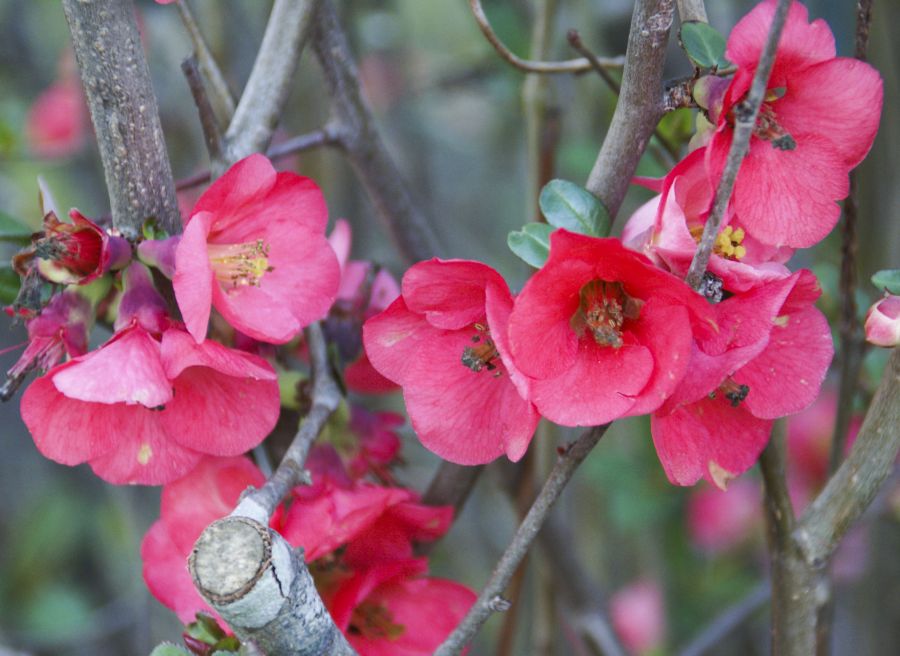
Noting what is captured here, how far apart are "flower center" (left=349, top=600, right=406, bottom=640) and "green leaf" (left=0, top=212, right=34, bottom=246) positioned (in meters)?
0.40

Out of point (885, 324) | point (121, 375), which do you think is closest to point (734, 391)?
point (885, 324)

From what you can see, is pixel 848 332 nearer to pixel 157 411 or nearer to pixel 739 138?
pixel 739 138

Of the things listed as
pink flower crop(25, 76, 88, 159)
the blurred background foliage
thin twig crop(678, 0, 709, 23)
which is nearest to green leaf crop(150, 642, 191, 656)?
the blurred background foliage

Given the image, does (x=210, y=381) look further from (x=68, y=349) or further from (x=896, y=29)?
(x=896, y=29)

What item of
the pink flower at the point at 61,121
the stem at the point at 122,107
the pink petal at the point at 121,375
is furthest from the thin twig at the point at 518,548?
the pink flower at the point at 61,121

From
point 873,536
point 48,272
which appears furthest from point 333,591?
point 873,536

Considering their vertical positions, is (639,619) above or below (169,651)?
below

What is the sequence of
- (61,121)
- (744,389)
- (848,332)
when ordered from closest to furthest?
(744,389), (848,332), (61,121)

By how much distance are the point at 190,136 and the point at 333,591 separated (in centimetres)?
142

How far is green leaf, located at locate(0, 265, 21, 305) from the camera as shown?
0.78 metres

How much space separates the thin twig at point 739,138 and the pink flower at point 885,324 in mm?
143

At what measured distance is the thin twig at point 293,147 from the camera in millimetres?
917

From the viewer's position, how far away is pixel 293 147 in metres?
0.95

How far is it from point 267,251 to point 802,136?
1.37 ft
